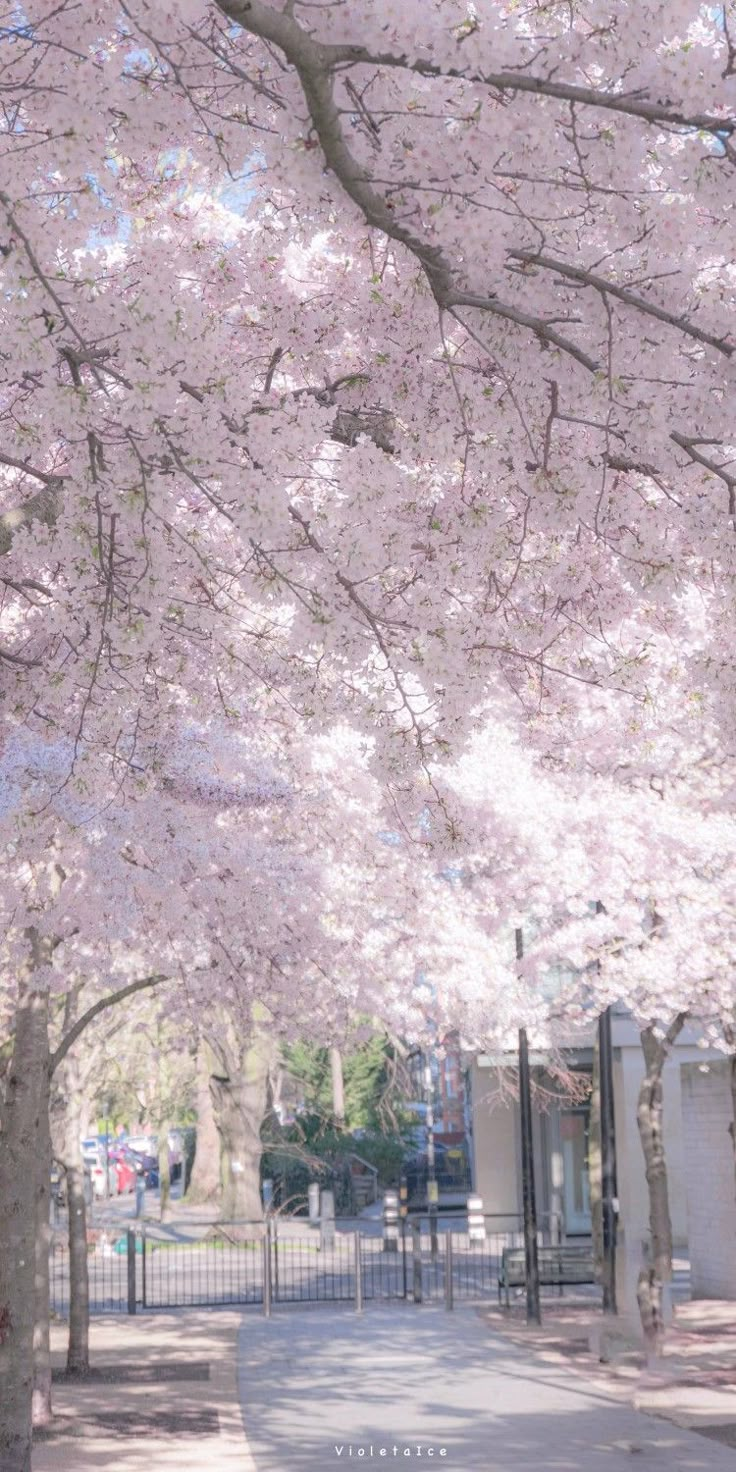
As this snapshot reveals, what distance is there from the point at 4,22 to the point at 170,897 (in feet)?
26.4

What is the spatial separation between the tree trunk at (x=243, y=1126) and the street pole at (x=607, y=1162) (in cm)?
1352

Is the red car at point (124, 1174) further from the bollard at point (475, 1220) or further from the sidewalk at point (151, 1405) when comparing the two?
the sidewalk at point (151, 1405)

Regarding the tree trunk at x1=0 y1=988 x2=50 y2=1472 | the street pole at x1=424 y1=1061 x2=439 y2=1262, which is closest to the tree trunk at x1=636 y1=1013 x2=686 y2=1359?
the street pole at x1=424 y1=1061 x2=439 y2=1262

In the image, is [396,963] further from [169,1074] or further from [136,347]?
[169,1074]

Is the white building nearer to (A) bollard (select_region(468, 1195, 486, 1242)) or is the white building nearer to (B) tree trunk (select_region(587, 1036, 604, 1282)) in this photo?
(A) bollard (select_region(468, 1195, 486, 1242))

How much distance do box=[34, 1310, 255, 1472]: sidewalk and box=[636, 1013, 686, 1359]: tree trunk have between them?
3935 millimetres

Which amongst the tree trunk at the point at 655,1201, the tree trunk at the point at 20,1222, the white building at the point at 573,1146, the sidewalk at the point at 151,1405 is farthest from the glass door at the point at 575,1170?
the tree trunk at the point at 20,1222

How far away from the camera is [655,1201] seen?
18625mm

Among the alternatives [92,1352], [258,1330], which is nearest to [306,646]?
[92,1352]

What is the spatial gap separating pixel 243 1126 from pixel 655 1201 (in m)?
15.6

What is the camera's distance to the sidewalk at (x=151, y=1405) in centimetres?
1211

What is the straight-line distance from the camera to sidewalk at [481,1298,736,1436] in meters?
13.7

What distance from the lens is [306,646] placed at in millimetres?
7438

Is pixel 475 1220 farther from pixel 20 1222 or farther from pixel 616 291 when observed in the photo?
pixel 616 291
